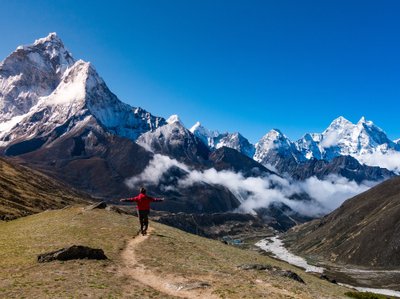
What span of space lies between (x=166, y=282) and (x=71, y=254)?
10682 millimetres

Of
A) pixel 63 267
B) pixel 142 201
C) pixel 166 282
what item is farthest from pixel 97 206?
pixel 166 282

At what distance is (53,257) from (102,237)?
1351 centimetres

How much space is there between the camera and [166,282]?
34031 mm

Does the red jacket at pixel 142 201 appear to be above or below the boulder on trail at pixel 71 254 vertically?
above

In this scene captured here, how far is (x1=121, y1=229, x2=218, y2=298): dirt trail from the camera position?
3151 cm

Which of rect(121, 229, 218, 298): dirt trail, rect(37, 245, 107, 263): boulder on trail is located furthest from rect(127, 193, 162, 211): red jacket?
rect(37, 245, 107, 263): boulder on trail

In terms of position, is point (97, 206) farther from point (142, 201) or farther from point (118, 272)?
point (118, 272)

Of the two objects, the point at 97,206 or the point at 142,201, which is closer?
the point at 142,201

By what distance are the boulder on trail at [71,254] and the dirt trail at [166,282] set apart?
2.83m

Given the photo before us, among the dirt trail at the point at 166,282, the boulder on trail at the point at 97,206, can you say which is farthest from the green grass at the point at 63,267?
the boulder on trail at the point at 97,206

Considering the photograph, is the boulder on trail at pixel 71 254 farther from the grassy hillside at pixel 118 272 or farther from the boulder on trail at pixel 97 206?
the boulder on trail at pixel 97 206

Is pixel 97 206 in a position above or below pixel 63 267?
above

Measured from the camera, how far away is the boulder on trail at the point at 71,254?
38562mm

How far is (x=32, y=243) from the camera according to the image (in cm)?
4794
